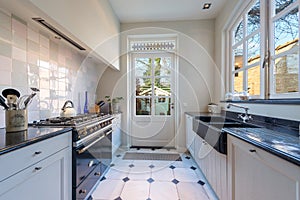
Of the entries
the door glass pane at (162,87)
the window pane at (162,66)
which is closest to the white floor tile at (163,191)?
the door glass pane at (162,87)

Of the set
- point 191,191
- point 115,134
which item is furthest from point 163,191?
point 115,134

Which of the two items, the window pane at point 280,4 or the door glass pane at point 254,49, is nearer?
the window pane at point 280,4

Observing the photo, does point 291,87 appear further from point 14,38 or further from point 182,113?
point 14,38

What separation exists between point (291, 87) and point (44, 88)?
2708 mm

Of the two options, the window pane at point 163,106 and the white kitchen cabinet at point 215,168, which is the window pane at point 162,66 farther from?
the white kitchen cabinet at point 215,168

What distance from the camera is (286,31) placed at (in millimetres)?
1842

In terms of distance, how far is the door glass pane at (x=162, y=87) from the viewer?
4.29m

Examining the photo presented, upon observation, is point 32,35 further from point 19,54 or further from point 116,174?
point 116,174

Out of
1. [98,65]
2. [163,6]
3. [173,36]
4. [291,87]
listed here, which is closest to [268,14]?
[291,87]

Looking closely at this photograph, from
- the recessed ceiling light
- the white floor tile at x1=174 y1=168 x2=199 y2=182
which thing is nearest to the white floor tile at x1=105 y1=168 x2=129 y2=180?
the white floor tile at x1=174 y1=168 x2=199 y2=182

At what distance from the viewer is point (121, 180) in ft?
8.45

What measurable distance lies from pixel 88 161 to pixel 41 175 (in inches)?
28.3

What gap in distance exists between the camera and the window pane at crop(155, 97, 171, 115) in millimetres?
4309

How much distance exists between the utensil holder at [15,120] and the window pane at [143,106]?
2.99 metres
